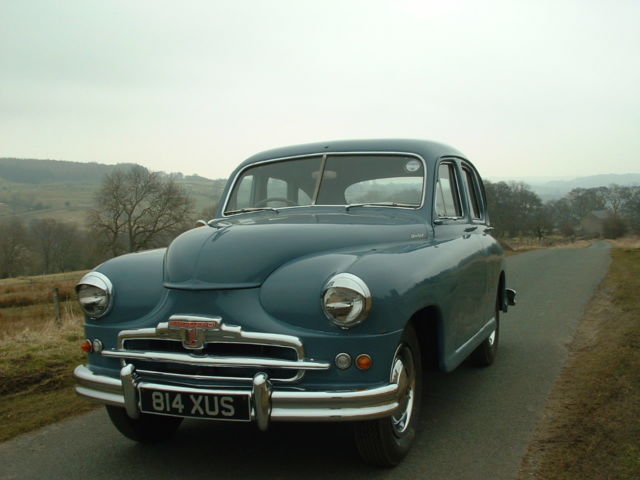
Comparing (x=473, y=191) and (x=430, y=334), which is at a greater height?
(x=473, y=191)

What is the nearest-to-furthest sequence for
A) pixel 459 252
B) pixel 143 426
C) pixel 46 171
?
pixel 143 426 → pixel 459 252 → pixel 46 171

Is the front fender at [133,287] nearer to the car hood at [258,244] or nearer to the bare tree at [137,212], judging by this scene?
the car hood at [258,244]

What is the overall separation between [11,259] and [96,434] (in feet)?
196

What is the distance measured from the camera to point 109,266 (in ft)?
12.7

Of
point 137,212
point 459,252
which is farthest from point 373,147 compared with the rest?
point 137,212

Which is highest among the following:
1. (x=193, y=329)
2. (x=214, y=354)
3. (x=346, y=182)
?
(x=346, y=182)

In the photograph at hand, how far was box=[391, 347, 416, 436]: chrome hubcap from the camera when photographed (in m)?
3.30

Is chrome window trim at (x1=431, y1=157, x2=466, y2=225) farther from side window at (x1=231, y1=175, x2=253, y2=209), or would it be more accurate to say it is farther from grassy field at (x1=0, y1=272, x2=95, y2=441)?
grassy field at (x1=0, y1=272, x2=95, y2=441)

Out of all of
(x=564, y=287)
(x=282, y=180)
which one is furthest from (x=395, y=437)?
(x=564, y=287)

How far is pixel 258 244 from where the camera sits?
351 centimetres

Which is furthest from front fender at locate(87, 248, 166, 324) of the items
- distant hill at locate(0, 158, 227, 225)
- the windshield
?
distant hill at locate(0, 158, 227, 225)

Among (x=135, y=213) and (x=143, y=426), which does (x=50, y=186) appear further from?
(x=143, y=426)

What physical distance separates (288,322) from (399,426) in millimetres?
977

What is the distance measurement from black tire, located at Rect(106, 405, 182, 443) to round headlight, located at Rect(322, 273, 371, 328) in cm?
151
